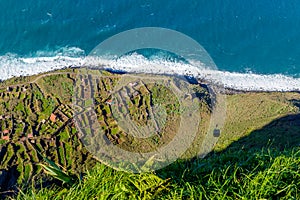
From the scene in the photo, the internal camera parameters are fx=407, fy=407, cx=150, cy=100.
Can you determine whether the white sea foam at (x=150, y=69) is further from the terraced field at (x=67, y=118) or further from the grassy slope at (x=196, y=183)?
the grassy slope at (x=196, y=183)

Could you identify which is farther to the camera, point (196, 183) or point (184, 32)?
point (184, 32)

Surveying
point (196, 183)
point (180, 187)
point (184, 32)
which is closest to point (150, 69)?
point (184, 32)

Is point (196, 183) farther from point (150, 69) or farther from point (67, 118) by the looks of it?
point (150, 69)

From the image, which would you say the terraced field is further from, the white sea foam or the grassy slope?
the grassy slope

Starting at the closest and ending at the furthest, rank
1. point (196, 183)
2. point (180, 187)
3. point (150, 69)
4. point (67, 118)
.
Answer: point (180, 187)
point (196, 183)
point (67, 118)
point (150, 69)

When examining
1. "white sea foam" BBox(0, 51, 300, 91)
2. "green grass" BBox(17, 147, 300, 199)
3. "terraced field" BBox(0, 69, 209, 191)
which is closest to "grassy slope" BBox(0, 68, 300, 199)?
"green grass" BBox(17, 147, 300, 199)

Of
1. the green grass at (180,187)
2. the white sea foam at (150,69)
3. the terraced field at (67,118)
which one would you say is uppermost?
the white sea foam at (150,69)

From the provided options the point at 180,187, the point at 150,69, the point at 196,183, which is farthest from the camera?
the point at 150,69

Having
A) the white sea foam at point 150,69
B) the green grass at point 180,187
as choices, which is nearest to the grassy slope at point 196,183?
the green grass at point 180,187

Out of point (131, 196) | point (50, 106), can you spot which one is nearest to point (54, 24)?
point (50, 106)
